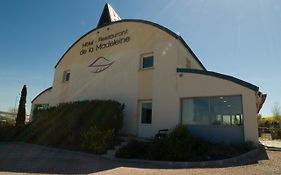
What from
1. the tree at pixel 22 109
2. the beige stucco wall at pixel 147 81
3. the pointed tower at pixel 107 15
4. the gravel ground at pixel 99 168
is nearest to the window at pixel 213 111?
the beige stucco wall at pixel 147 81

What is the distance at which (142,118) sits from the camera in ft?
42.2

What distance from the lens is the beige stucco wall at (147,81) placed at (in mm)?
10875

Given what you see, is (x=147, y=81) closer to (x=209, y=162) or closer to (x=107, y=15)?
(x=209, y=162)

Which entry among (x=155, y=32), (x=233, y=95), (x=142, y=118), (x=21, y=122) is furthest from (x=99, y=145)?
(x=21, y=122)

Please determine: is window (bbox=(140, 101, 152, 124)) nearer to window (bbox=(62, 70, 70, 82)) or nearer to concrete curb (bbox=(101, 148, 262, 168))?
concrete curb (bbox=(101, 148, 262, 168))

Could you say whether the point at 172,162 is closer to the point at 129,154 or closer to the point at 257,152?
the point at 129,154

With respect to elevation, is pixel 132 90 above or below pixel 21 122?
above

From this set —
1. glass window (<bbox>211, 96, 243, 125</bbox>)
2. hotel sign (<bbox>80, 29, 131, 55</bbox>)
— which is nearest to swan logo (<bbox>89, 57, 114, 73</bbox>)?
hotel sign (<bbox>80, 29, 131, 55</bbox>)

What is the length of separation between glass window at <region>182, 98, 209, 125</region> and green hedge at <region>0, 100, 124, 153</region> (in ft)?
12.2

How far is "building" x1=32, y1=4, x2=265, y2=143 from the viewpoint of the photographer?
10.1 m

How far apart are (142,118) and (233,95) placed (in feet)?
17.4

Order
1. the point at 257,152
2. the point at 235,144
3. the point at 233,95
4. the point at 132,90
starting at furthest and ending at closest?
1. the point at 132,90
2. the point at 233,95
3. the point at 235,144
4. the point at 257,152

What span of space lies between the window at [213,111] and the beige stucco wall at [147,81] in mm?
299

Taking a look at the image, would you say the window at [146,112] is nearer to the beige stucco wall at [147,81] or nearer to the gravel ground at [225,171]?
the beige stucco wall at [147,81]
